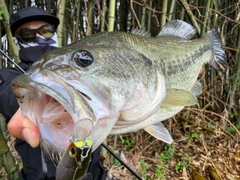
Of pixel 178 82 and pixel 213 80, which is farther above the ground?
pixel 178 82

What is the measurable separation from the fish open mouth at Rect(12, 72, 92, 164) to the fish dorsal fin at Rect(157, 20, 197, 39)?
3.01 feet

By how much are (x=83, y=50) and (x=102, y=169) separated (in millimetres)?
1097

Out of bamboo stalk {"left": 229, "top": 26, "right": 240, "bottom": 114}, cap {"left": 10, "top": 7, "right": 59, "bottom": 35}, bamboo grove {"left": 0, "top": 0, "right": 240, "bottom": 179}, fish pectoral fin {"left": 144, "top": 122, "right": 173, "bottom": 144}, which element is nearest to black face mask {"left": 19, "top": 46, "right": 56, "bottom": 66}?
cap {"left": 10, "top": 7, "right": 59, "bottom": 35}

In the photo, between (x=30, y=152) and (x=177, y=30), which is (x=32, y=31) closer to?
(x=30, y=152)

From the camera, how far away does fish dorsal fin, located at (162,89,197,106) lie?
51.1 inches

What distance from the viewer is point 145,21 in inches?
145

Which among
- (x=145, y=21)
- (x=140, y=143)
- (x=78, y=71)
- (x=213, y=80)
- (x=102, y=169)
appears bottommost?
(x=140, y=143)

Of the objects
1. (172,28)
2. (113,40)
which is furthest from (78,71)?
(172,28)

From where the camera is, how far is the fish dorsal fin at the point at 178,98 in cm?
130

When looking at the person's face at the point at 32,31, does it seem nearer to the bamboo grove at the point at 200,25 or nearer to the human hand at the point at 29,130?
the human hand at the point at 29,130

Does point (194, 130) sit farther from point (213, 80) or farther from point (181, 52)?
point (181, 52)

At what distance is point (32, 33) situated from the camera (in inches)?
67.3

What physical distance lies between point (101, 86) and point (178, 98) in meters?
0.47

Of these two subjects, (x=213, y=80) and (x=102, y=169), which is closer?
(x=102, y=169)
